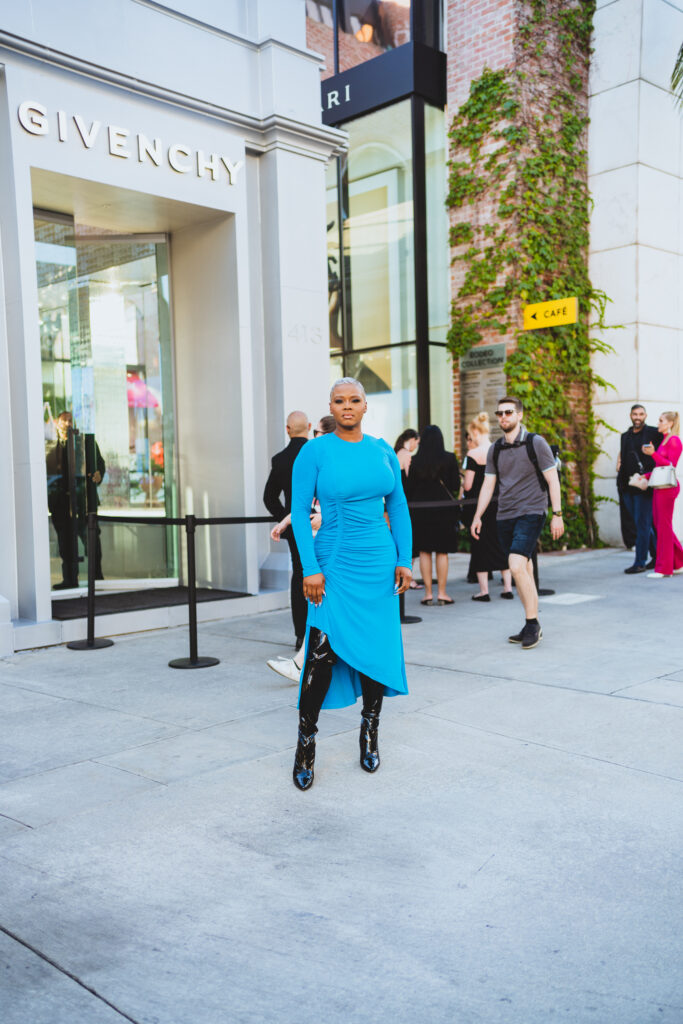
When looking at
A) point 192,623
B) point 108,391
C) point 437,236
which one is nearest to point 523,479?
point 192,623

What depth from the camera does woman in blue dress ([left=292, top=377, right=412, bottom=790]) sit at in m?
3.95

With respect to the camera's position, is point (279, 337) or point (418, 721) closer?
point (418, 721)

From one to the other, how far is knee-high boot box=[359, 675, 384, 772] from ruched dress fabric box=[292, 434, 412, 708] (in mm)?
106

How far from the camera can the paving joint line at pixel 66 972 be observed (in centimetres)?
238

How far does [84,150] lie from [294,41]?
9.83ft

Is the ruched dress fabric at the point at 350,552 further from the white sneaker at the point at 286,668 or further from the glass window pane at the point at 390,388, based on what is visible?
the glass window pane at the point at 390,388

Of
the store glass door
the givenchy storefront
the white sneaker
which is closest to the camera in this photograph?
the white sneaker

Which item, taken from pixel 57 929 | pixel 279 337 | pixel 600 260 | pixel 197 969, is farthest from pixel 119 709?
pixel 600 260

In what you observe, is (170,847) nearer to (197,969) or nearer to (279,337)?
(197,969)

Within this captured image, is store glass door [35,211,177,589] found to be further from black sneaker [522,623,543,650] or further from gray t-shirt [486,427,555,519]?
black sneaker [522,623,543,650]

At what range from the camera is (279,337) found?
30.2 feet

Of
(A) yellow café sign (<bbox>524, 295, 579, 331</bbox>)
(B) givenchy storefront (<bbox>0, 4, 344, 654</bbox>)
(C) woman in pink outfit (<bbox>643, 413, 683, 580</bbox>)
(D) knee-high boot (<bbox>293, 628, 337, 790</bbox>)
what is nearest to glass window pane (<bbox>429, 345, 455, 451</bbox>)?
(A) yellow café sign (<bbox>524, 295, 579, 331</bbox>)

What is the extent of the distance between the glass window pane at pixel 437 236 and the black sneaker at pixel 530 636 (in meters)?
8.00

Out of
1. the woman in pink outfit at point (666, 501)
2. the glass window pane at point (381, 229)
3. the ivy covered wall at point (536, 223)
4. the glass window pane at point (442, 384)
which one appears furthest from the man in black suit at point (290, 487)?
the glass window pane at point (381, 229)
